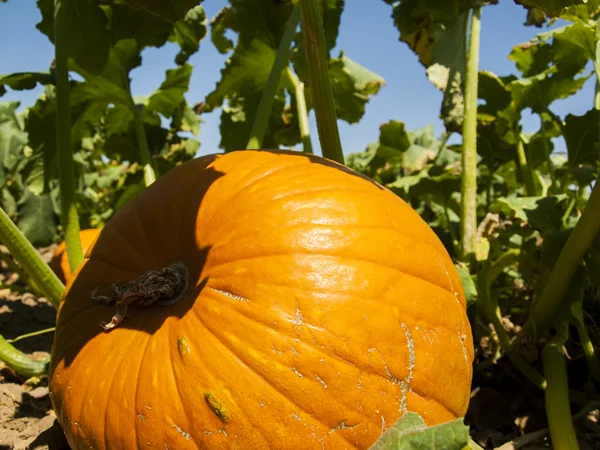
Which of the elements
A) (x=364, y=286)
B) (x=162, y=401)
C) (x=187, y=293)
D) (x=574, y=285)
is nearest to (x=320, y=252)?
(x=364, y=286)

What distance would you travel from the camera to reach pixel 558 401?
172 centimetres

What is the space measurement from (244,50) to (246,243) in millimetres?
1738

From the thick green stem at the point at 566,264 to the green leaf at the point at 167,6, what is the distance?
120 centimetres

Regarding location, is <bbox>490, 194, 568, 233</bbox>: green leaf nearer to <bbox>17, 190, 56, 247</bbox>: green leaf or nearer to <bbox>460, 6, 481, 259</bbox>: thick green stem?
<bbox>460, 6, 481, 259</bbox>: thick green stem

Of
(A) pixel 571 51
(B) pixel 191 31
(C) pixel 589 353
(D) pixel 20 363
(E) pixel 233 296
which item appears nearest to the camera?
(E) pixel 233 296

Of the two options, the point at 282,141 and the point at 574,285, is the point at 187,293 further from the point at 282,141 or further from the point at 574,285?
the point at 282,141

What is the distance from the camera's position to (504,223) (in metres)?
2.55

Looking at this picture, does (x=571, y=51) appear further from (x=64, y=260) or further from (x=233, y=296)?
(x=64, y=260)

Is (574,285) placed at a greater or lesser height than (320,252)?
lesser

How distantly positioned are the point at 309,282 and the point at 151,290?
374mm

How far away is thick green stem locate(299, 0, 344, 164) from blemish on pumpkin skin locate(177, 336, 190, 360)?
900 millimetres

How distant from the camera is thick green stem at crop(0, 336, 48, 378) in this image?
2133 mm

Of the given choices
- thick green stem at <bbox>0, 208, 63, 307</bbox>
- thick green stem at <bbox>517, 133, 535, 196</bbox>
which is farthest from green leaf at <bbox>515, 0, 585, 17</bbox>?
thick green stem at <bbox>0, 208, 63, 307</bbox>

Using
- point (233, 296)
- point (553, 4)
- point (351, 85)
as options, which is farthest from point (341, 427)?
point (351, 85)
